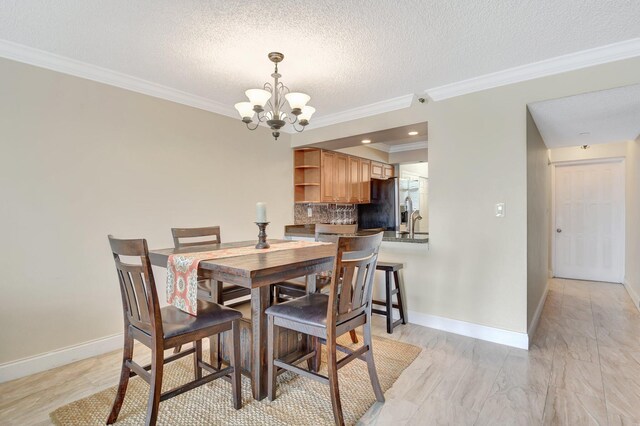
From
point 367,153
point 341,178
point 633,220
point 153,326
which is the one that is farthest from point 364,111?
point 633,220

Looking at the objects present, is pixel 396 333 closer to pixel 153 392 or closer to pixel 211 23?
pixel 153 392

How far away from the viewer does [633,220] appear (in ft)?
13.2

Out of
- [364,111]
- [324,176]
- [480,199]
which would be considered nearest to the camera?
[480,199]

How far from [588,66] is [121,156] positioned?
3.80 m

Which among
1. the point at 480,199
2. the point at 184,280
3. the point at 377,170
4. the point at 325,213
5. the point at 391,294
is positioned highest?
the point at 377,170

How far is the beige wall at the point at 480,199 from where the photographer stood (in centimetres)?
263

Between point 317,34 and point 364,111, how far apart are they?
1538mm

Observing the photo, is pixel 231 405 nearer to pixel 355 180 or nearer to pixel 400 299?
pixel 400 299

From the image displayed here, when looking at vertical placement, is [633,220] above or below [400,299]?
above

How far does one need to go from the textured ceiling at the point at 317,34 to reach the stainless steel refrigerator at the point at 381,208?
268 centimetres

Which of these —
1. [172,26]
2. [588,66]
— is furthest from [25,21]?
[588,66]

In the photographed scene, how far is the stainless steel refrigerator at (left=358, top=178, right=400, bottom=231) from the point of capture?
530cm

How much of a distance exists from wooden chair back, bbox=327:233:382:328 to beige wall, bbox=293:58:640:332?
1448 millimetres

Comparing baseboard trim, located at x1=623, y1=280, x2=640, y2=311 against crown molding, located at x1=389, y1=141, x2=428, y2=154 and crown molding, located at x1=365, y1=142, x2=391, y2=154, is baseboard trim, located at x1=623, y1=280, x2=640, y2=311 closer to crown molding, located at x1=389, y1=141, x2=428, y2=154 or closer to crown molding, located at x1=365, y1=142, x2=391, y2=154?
crown molding, located at x1=389, y1=141, x2=428, y2=154
